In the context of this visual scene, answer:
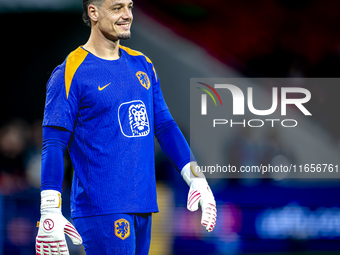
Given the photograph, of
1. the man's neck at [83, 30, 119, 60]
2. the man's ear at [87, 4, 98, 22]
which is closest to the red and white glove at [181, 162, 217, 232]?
the man's neck at [83, 30, 119, 60]

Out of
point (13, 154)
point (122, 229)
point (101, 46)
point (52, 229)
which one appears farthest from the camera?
point (13, 154)

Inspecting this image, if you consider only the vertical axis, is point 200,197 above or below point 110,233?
above

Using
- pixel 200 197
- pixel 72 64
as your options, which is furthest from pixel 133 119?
pixel 200 197

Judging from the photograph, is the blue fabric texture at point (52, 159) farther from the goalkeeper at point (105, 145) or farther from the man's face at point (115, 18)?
the man's face at point (115, 18)

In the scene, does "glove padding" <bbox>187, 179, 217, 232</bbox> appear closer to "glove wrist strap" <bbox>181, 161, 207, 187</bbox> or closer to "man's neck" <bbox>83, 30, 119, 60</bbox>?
"glove wrist strap" <bbox>181, 161, 207, 187</bbox>

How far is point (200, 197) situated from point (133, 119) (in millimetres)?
508

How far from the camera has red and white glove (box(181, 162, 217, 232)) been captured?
2.42 m

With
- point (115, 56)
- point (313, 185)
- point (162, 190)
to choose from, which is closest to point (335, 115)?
point (313, 185)

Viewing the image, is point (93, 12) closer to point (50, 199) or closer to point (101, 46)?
point (101, 46)

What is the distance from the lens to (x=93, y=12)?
254 centimetres

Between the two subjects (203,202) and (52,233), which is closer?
(52,233)

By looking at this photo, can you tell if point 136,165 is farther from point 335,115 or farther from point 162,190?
point 335,115

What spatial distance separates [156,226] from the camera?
229 inches

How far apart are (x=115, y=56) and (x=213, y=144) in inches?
157
